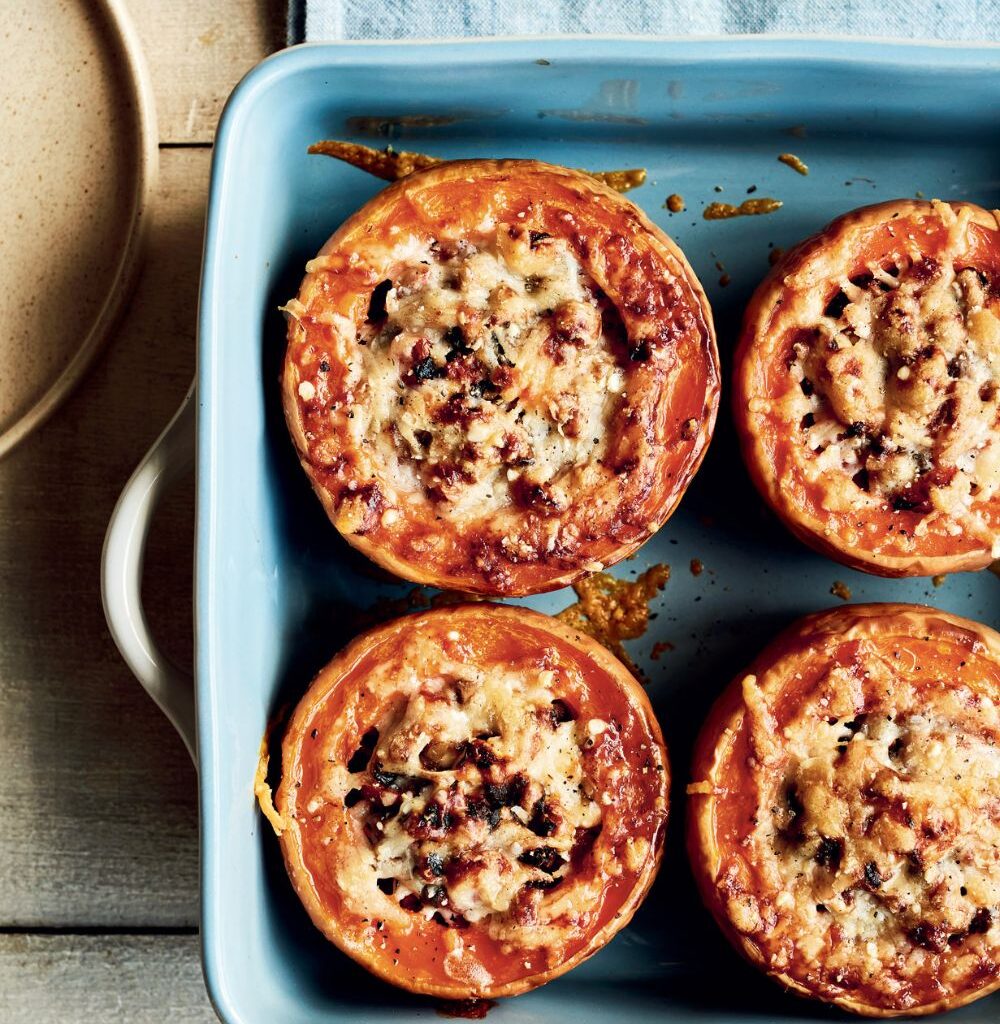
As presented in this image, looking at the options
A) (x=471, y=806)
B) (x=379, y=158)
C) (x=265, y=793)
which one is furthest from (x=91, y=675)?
(x=379, y=158)

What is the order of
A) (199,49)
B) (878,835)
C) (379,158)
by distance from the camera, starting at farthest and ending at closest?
(199,49), (379,158), (878,835)

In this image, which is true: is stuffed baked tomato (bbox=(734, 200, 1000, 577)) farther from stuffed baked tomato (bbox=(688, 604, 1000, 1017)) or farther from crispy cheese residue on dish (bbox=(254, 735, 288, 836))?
crispy cheese residue on dish (bbox=(254, 735, 288, 836))

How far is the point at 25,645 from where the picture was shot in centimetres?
226

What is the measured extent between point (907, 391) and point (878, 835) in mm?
757

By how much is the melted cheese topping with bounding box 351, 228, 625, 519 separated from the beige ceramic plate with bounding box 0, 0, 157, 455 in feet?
2.25

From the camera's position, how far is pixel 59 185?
221cm

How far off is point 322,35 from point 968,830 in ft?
6.20

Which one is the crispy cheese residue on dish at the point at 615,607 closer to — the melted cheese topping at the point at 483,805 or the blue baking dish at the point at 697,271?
the blue baking dish at the point at 697,271

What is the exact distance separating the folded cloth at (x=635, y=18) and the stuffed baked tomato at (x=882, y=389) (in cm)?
49

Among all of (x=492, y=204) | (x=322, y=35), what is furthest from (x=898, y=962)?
(x=322, y=35)

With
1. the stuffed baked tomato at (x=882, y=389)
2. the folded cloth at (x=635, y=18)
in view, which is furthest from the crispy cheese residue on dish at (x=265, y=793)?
the folded cloth at (x=635, y=18)

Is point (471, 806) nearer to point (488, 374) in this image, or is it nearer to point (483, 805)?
point (483, 805)

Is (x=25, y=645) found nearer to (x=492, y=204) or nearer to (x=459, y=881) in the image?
(x=459, y=881)

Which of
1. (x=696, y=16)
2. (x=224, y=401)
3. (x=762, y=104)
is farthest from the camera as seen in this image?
(x=696, y=16)
